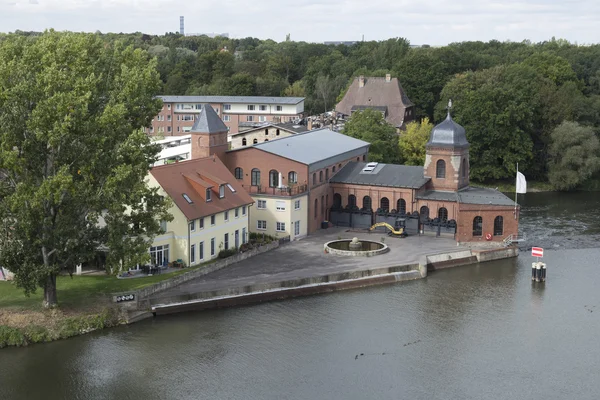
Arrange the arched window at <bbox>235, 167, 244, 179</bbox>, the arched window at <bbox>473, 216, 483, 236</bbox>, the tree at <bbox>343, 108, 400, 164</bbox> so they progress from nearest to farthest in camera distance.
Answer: the arched window at <bbox>473, 216, 483, 236</bbox> → the arched window at <bbox>235, 167, 244, 179</bbox> → the tree at <bbox>343, 108, 400, 164</bbox>

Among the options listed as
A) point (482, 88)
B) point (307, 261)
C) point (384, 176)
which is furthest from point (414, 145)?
point (307, 261)

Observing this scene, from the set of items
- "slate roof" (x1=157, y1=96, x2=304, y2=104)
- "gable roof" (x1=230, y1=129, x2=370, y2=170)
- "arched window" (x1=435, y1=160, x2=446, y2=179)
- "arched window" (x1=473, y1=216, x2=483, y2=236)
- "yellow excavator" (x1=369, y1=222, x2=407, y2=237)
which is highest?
"slate roof" (x1=157, y1=96, x2=304, y2=104)

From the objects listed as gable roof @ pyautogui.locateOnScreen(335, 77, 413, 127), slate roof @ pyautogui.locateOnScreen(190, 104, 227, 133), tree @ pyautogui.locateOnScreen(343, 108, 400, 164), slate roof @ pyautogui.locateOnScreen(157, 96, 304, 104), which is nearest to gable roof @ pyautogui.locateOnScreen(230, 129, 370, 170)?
slate roof @ pyautogui.locateOnScreen(190, 104, 227, 133)

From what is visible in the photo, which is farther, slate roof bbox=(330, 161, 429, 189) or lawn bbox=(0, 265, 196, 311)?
slate roof bbox=(330, 161, 429, 189)

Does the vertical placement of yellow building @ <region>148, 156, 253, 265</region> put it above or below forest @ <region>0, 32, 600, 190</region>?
below

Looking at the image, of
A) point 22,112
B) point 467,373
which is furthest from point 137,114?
point 467,373

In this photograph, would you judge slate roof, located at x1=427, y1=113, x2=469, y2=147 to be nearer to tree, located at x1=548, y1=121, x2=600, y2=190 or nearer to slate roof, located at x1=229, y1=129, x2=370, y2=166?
slate roof, located at x1=229, y1=129, x2=370, y2=166

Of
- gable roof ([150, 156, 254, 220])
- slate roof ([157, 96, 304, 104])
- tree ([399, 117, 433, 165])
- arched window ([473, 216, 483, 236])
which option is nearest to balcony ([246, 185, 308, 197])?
gable roof ([150, 156, 254, 220])

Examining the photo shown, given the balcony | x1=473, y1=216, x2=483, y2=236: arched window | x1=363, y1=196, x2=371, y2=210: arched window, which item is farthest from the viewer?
x1=363, y1=196, x2=371, y2=210: arched window
